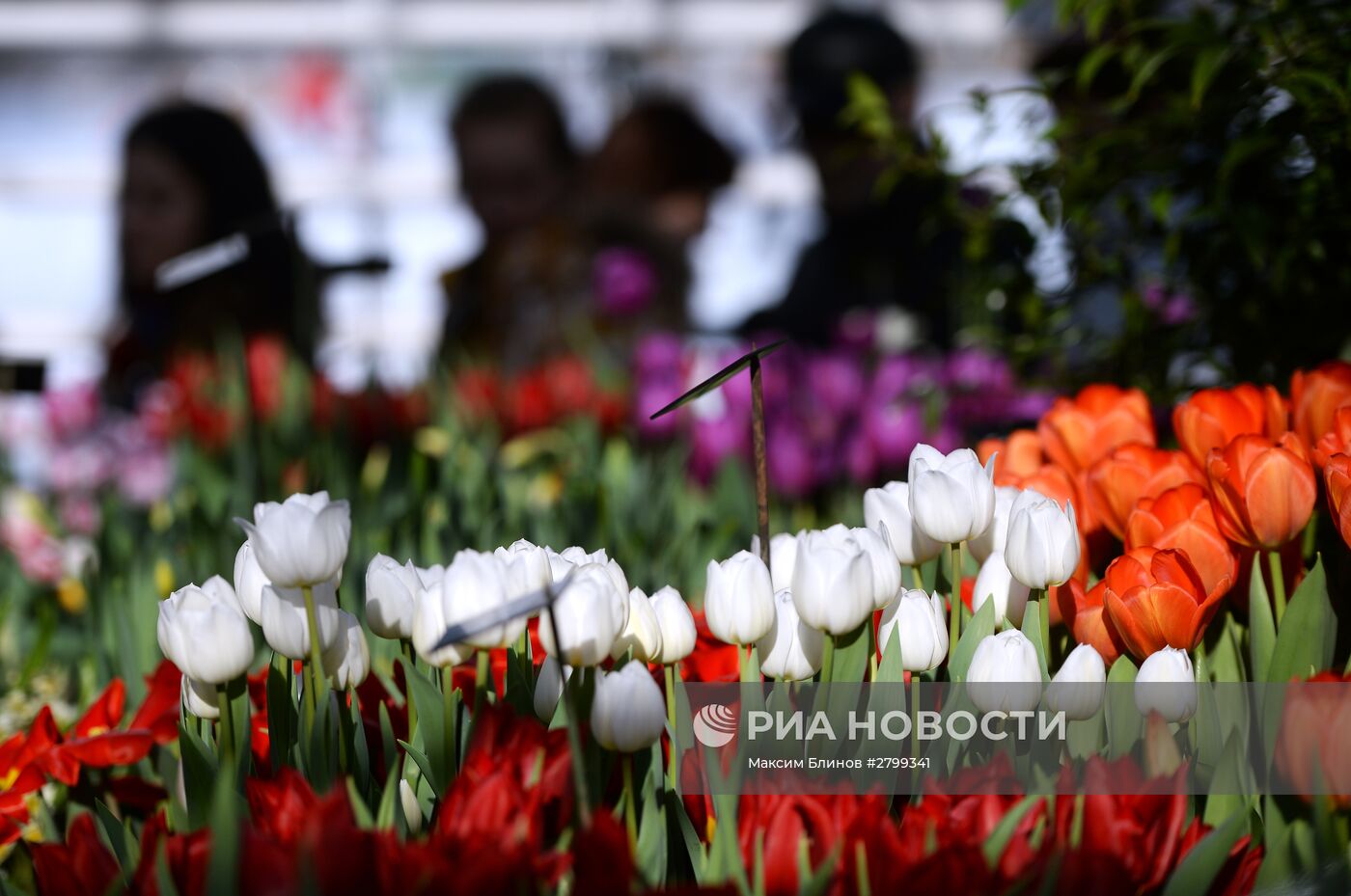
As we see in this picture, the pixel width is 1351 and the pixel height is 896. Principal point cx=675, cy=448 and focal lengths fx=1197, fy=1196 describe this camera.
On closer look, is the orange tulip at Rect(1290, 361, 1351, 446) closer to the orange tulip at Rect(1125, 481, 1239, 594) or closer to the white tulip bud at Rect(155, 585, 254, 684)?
the orange tulip at Rect(1125, 481, 1239, 594)

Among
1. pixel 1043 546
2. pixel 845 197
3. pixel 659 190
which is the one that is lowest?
pixel 1043 546

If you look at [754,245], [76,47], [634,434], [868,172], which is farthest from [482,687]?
[76,47]

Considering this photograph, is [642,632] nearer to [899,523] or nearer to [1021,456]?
[899,523]

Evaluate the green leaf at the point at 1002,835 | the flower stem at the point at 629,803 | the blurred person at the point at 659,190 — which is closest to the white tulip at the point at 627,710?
the flower stem at the point at 629,803

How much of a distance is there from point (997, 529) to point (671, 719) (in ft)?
0.61

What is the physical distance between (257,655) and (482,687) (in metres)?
0.37

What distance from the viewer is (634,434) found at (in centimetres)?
167

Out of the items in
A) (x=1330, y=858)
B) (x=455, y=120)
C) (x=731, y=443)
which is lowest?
(x=1330, y=858)

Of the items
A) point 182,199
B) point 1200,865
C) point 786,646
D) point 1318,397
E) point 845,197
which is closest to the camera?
point 1200,865

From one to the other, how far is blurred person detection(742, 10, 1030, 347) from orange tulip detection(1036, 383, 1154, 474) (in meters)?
1.20

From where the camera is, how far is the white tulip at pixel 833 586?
1.51ft

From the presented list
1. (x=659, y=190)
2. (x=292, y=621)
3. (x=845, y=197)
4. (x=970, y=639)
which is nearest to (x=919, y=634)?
(x=970, y=639)

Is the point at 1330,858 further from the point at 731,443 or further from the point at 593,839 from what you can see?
the point at 731,443

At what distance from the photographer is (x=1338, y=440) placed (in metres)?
0.55
